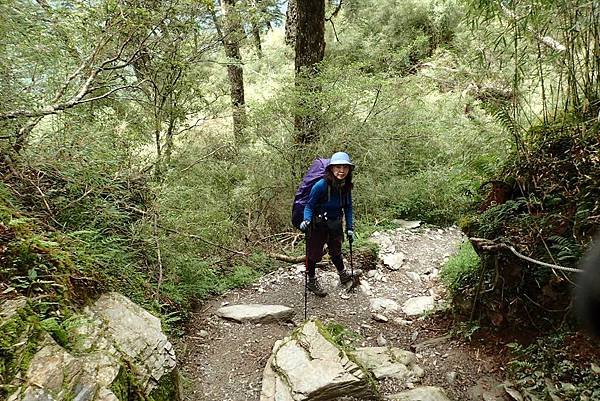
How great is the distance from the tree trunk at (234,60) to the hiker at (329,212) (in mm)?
2779

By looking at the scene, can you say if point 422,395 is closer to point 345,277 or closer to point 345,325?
point 345,325

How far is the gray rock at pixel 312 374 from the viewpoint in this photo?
356cm

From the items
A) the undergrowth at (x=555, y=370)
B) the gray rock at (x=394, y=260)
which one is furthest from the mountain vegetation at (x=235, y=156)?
the gray rock at (x=394, y=260)

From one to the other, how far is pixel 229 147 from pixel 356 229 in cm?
292

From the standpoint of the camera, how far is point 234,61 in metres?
6.93

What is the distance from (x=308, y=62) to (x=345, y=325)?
4.94 m

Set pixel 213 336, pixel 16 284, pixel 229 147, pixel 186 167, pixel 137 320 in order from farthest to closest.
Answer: pixel 229 147
pixel 186 167
pixel 213 336
pixel 137 320
pixel 16 284

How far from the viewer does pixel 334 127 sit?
26.2ft

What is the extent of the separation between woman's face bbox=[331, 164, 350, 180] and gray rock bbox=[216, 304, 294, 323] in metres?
1.80

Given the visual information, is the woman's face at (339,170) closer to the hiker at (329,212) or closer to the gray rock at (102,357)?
the hiker at (329,212)

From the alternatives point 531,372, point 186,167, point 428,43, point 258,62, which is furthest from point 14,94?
point 428,43

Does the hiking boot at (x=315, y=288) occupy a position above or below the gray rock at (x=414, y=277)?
above

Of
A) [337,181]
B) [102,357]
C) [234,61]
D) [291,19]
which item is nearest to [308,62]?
[234,61]

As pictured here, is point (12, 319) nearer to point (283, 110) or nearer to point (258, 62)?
point (283, 110)
